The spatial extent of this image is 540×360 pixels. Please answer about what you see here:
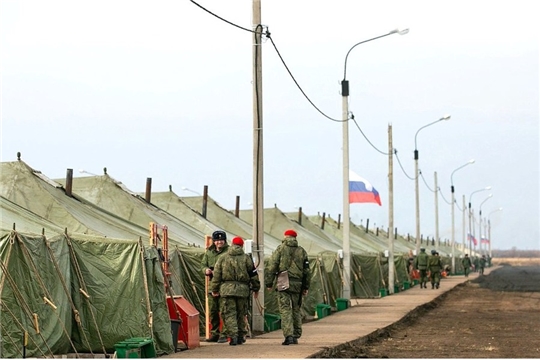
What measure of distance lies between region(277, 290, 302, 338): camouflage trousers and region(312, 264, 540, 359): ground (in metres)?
0.84

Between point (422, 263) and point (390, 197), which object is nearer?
point (390, 197)

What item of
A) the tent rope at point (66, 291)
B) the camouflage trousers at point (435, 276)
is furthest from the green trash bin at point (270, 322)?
the camouflage trousers at point (435, 276)

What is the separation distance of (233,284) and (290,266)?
3.43 ft

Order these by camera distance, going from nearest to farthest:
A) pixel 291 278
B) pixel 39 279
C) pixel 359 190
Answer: pixel 39 279
pixel 291 278
pixel 359 190

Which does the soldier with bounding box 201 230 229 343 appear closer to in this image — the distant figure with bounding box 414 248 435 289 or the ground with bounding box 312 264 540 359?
the ground with bounding box 312 264 540 359

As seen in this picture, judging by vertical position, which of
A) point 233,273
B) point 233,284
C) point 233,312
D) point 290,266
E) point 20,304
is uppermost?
point 290,266

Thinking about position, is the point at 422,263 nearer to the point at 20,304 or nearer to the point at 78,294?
the point at 78,294

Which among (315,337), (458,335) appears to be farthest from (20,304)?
(458,335)

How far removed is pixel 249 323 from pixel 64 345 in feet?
20.5

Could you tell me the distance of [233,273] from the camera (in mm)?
17359

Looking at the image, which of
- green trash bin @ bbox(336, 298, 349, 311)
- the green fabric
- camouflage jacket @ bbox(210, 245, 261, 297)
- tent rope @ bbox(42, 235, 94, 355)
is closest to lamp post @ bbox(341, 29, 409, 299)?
green trash bin @ bbox(336, 298, 349, 311)

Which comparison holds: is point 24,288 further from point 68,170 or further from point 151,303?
point 68,170

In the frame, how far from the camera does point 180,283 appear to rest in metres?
19.5

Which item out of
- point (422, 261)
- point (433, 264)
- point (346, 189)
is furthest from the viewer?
point (422, 261)
